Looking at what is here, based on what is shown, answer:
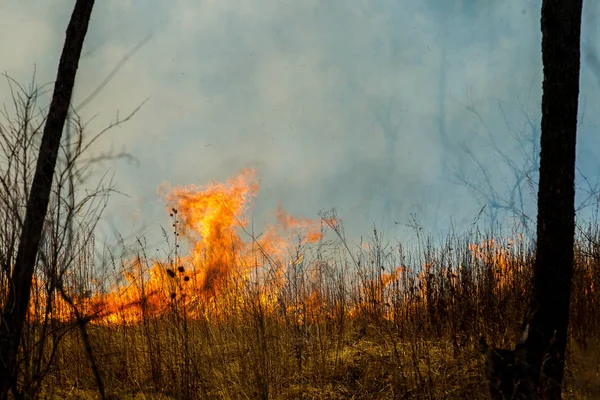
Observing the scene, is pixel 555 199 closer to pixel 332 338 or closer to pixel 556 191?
pixel 556 191

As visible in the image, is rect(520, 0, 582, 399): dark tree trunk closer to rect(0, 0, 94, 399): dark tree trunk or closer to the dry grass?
the dry grass

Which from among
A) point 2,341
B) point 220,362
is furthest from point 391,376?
point 2,341

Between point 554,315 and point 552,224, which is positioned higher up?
point 552,224

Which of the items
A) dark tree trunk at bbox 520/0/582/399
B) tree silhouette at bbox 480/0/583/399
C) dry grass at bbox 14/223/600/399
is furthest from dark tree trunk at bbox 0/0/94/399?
dark tree trunk at bbox 520/0/582/399

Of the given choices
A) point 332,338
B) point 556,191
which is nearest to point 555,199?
point 556,191

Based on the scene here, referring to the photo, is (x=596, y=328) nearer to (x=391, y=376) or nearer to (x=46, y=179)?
(x=391, y=376)

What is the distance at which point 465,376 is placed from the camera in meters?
3.47

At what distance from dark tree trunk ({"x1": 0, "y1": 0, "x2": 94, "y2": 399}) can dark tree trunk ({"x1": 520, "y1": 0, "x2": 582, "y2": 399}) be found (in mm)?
2412

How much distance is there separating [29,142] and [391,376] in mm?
2756

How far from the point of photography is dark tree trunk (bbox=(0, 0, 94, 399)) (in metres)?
2.28

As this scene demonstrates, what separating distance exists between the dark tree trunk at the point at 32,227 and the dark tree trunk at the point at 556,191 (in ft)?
7.91

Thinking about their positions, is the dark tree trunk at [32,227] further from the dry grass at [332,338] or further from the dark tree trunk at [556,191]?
the dark tree trunk at [556,191]

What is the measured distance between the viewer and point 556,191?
260 centimetres

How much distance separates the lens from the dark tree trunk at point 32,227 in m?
2.28
